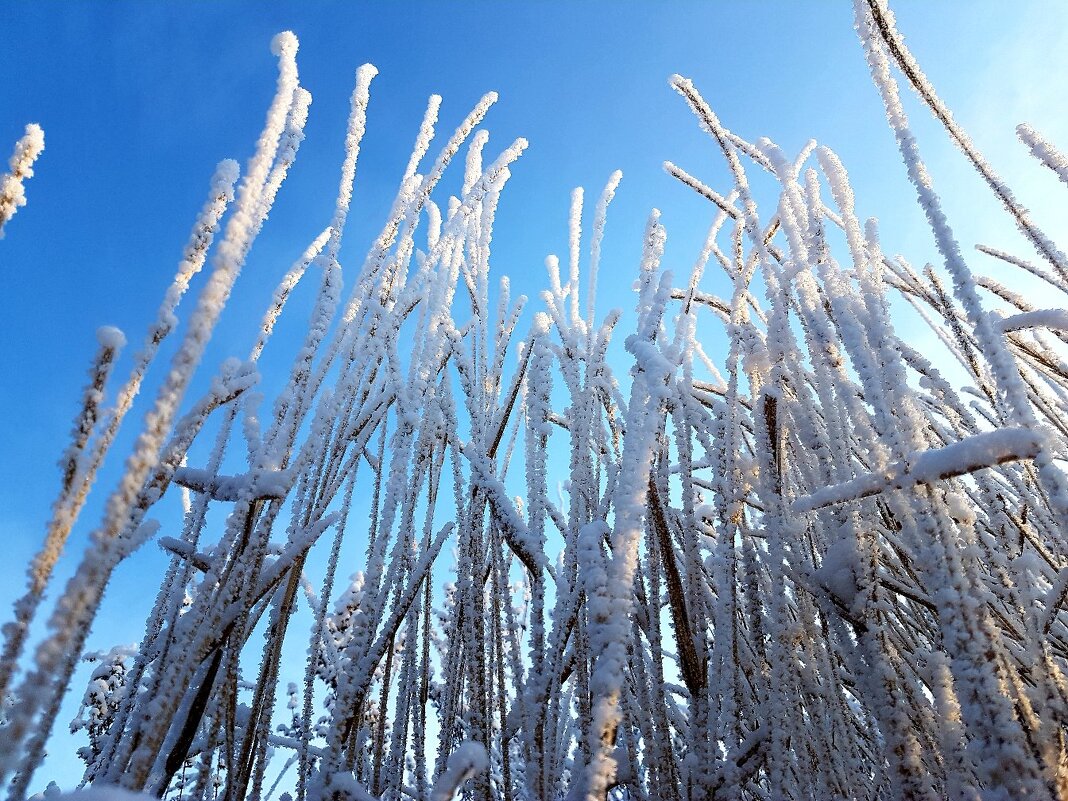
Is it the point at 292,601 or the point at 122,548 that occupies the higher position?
the point at 292,601

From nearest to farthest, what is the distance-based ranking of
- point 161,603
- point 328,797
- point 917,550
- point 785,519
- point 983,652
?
point 983,652 < point 917,550 < point 328,797 < point 785,519 < point 161,603

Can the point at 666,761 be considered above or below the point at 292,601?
below

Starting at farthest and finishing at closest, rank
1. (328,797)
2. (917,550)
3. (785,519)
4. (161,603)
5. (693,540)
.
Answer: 1. (161,603)
2. (693,540)
3. (785,519)
4. (328,797)
5. (917,550)

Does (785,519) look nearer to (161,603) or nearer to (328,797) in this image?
(328,797)

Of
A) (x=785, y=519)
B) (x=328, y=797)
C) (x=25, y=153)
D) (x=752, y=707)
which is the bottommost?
(x=328, y=797)

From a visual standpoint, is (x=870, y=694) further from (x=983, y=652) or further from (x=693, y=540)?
(x=693, y=540)

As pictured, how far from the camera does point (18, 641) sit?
20.9 inches

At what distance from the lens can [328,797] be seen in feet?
2.81

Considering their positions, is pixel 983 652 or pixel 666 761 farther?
pixel 666 761

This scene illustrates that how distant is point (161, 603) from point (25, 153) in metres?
1.06

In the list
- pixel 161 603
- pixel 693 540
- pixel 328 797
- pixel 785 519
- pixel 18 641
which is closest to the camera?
pixel 18 641

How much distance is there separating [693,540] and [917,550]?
0.51 metres

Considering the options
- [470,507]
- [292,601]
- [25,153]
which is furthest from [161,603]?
[25,153]

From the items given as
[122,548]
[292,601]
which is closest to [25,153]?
[122,548]
